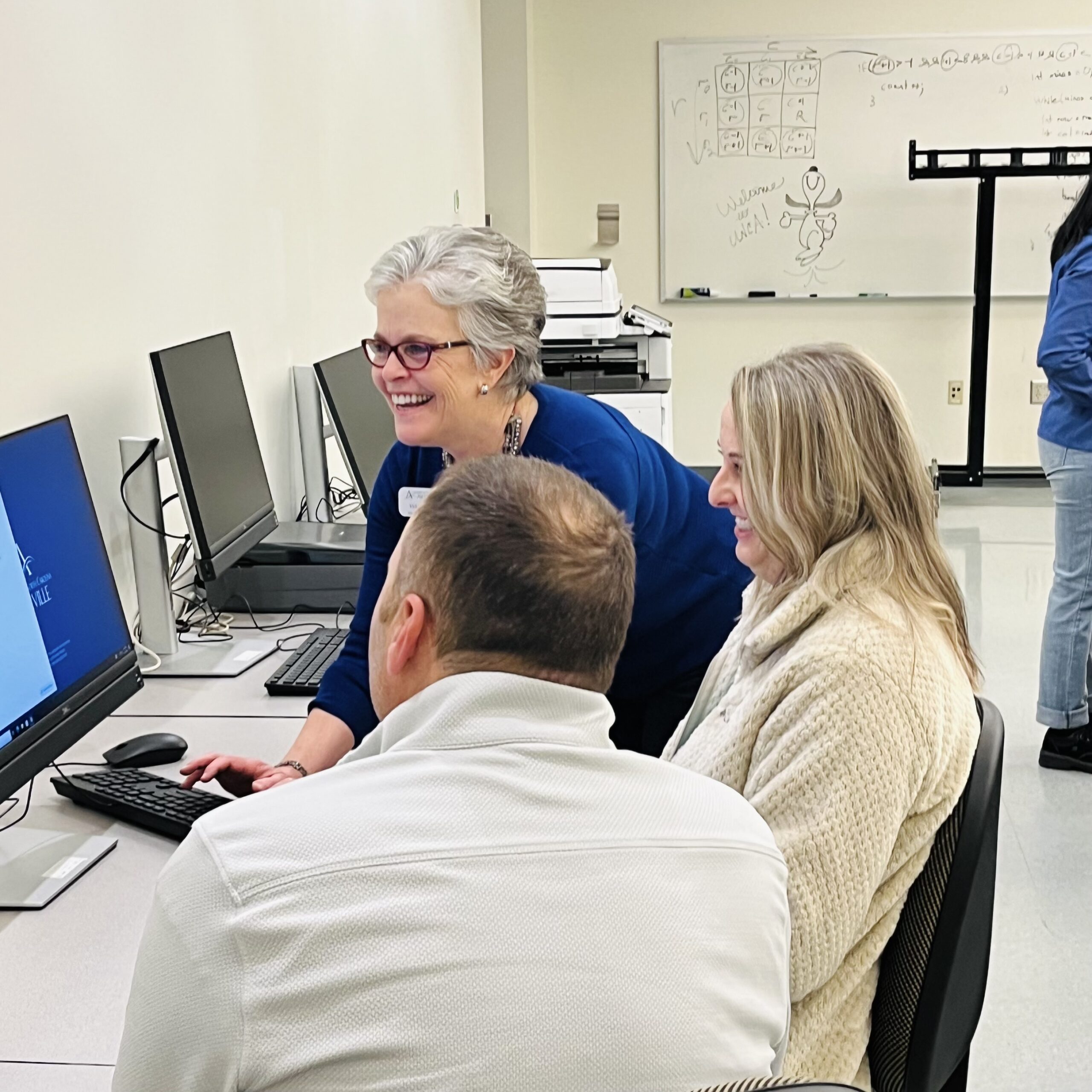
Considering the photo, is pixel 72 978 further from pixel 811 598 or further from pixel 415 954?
pixel 811 598

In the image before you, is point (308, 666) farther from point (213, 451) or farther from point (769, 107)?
point (769, 107)

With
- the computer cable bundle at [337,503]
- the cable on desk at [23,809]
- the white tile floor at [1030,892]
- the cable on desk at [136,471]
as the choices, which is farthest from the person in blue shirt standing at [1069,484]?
the cable on desk at [23,809]

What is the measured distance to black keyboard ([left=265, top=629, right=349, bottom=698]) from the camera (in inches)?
80.4

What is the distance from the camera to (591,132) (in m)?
6.89

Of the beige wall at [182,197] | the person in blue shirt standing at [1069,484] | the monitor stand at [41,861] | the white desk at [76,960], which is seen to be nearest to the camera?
the white desk at [76,960]

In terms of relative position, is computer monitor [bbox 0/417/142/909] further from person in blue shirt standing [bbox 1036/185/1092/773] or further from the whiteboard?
the whiteboard

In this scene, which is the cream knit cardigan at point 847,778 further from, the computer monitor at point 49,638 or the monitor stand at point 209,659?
the monitor stand at point 209,659

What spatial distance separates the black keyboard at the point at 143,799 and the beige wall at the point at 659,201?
5.62 meters

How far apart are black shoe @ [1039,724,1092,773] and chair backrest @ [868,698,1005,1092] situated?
2222 millimetres

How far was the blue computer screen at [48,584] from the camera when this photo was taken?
1.40 meters

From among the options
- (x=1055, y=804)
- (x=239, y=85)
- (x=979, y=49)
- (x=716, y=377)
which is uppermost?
(x=979, y=49)

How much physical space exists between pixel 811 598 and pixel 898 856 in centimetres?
27

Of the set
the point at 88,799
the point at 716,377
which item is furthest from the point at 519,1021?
the point at 716,377

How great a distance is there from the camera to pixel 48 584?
151 cm
